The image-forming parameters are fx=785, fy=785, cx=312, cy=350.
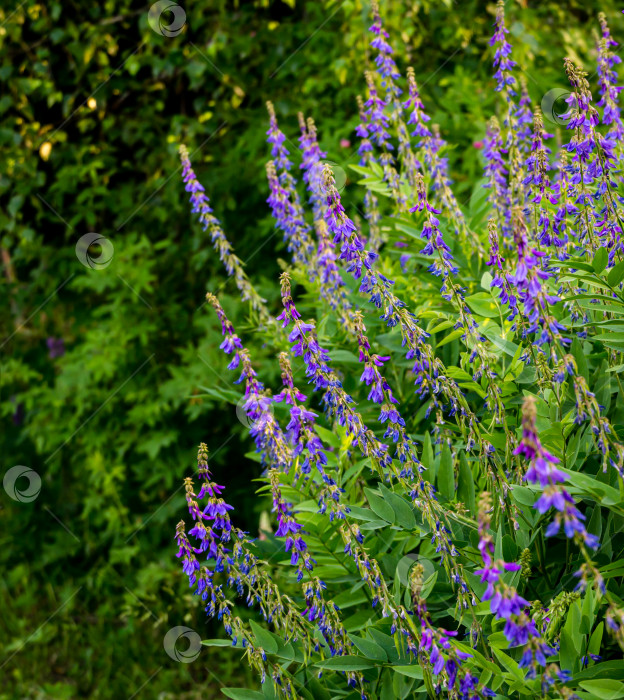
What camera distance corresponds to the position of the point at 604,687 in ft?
4.49

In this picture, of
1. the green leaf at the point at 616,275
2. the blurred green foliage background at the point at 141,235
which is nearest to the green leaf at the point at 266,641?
the green leaf at the point at 616,275

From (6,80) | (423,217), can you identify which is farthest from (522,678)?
(6,80)

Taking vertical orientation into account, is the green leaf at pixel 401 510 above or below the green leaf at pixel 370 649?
above

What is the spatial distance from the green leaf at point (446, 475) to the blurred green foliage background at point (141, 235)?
2.22 metres

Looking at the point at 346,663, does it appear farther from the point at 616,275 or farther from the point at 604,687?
the point at 616,275

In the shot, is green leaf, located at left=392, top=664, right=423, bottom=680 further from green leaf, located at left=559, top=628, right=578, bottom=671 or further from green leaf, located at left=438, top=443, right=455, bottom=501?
green leaf, located at left=438, top=443, right=455, bottom=501

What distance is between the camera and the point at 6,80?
4.98 metres

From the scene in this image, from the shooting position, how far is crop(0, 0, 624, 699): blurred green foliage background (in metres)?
4.34

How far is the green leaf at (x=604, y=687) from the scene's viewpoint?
1.35 metres

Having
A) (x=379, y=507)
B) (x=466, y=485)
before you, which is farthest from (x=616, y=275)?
(x=379, y=507)

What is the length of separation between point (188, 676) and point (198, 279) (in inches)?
89.6

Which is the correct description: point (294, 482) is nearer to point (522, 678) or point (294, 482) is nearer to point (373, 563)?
point (373, 563)

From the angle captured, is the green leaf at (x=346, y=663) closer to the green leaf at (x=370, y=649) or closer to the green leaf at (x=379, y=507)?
the green leaf at (x=370, y=649)

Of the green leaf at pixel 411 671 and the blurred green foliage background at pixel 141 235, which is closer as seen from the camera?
the green leaf at pixel 411 671
